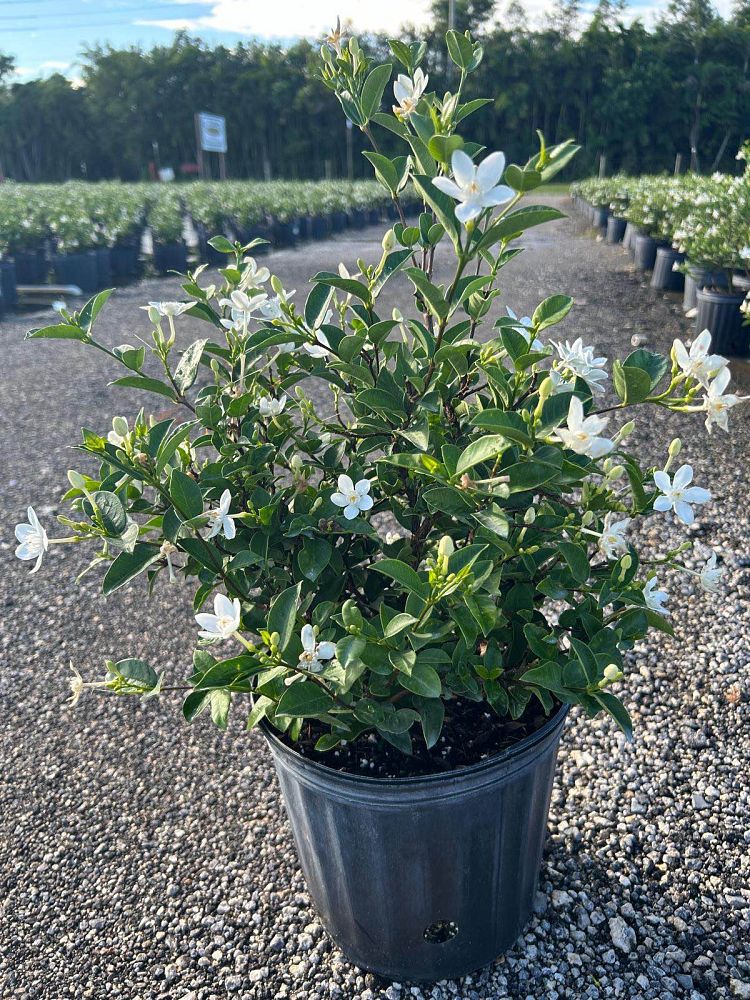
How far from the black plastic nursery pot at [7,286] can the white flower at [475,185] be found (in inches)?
347

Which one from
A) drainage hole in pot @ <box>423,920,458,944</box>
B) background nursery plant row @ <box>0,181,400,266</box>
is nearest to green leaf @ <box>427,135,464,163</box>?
drainage hole in pot @ <box>423,920,458,944</box>

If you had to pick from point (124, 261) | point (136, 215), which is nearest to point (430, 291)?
point (124, 261)

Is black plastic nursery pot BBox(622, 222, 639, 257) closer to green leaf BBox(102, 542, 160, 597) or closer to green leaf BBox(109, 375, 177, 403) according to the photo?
green leaf BBox(109, 375, 177, 403)

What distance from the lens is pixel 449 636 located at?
1360mm

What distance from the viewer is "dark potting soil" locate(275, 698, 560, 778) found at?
4.91 feet

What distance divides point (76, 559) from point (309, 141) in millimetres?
41325

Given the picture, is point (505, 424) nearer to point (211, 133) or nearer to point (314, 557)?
point (314, 557)

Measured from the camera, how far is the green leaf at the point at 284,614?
1.19 meters

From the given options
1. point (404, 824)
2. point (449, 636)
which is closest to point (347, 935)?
point (404, 824)

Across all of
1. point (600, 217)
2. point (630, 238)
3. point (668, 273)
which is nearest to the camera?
point (668, 273)

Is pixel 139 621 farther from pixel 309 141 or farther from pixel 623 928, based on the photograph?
pixel 309 141

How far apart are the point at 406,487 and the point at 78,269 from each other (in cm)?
931

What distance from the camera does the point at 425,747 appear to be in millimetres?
1563

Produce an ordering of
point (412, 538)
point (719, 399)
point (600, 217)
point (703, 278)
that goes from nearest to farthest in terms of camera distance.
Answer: point (719, 399), point (412, 538), point (703, 278), point (600, 217)
